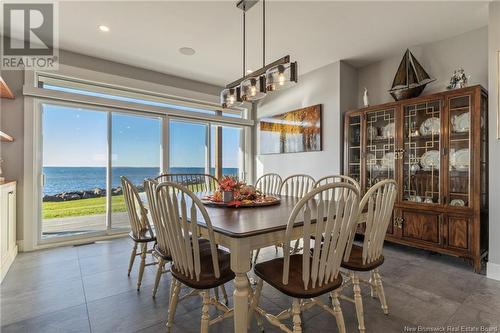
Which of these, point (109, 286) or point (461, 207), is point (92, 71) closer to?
point (109, 286)

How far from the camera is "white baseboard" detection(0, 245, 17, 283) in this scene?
8.05 ft

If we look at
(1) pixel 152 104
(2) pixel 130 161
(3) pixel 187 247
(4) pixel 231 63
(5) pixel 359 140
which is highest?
(4) pixel 231 63

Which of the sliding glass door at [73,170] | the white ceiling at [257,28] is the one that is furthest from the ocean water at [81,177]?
the white ceiling at [257,28]

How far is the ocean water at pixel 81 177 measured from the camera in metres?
3.56

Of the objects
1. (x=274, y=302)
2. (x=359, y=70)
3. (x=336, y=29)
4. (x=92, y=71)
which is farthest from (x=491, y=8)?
(x=92, y=71)

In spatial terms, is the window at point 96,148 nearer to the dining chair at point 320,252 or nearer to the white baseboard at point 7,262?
the white baseboard at point 7,262

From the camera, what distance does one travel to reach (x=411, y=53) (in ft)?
11.0

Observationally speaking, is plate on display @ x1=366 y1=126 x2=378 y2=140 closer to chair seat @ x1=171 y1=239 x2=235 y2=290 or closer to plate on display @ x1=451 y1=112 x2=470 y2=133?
plate on display @ x1=451 y1=112 x2=470 y2=133

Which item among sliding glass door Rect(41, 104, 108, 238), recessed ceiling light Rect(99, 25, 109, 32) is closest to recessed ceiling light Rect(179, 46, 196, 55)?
recessed ceiling light Rect(99, 25, 109, 32)

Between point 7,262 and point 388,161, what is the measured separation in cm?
457

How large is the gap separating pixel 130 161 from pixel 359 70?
13.0ft

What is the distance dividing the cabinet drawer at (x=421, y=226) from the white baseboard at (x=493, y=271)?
0.45 metres

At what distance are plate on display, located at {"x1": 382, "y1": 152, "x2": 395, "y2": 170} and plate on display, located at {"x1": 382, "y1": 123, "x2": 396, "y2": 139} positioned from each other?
242 millimetres

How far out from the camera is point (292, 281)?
4.63ft
